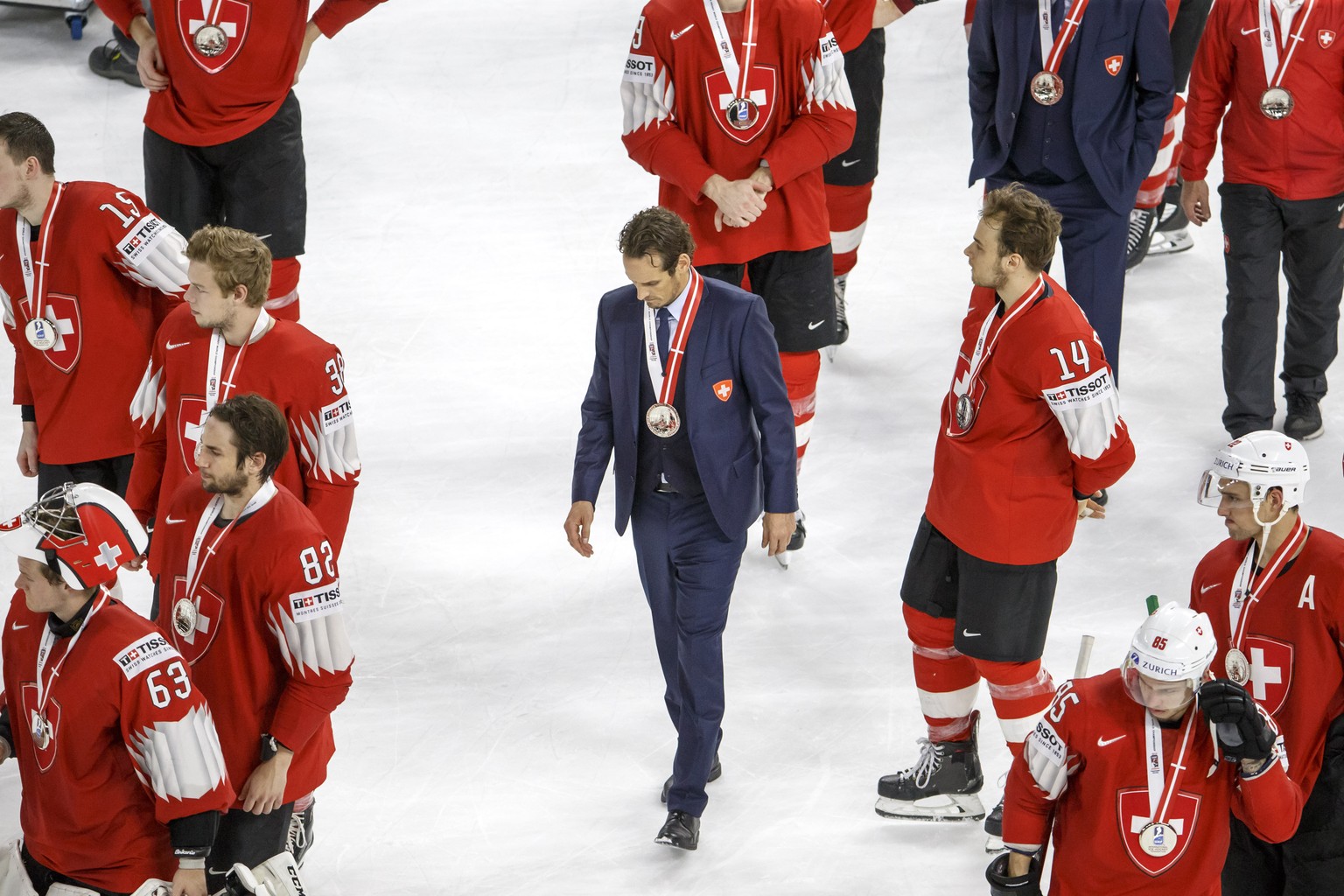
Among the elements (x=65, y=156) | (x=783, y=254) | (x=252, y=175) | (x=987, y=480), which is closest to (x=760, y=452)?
(x=987, y=480)

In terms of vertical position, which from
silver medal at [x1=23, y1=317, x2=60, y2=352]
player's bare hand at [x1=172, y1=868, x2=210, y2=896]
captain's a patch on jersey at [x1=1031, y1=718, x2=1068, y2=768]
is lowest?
player's bare hand at [x1=172, y1=868, x2=210, y2=896]

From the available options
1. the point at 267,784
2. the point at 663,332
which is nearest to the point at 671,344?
the point at 663,332

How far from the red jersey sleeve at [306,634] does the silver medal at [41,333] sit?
1.36 meters

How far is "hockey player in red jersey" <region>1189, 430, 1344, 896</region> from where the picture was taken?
363cm

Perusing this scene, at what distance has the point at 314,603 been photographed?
3.52 m

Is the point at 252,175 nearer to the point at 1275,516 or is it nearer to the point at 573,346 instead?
the point at 573,346

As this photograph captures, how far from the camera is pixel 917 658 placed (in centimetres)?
452

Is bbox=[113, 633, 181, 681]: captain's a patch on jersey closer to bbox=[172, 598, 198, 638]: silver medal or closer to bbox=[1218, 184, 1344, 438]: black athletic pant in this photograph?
bbox=[172, 598, 198, 638]: silver medal

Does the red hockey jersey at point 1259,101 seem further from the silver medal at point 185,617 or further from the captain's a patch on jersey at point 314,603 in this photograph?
the silver medal at point 185,617

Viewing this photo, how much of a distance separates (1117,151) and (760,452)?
1981mm

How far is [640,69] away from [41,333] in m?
1.86

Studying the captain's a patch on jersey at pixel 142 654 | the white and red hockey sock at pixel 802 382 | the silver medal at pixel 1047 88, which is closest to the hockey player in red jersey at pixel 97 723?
the captain's a patch on jersey at pixel 142 654

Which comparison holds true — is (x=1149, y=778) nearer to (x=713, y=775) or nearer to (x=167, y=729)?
(x=713, y=775)

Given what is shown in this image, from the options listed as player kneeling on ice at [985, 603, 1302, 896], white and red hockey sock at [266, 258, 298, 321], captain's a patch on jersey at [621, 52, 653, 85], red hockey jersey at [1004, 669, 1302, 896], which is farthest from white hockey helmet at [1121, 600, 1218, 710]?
white and red hockey sock at [266, 258, 298, 321]
